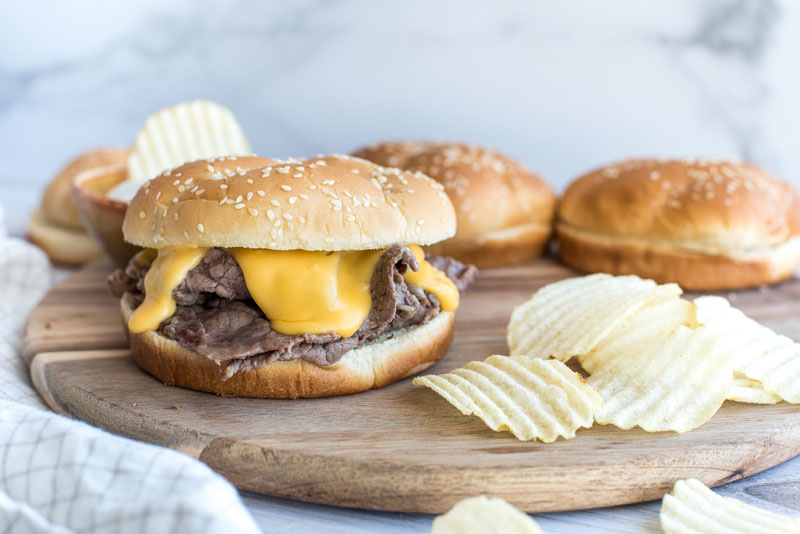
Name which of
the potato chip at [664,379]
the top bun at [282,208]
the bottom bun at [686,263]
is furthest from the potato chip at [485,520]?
the bottom bun at [686,263]

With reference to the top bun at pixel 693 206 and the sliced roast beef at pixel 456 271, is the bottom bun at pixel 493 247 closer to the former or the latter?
the top bun at pixel 693 206

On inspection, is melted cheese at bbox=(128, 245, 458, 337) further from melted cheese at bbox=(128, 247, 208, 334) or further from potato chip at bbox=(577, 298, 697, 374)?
potato chip at bbox=(577, 298, 697, 374)

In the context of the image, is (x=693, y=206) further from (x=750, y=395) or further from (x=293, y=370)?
(x=293, y=370)

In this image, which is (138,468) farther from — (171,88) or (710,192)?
(171,88)

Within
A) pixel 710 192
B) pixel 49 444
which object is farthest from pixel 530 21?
pixel 49 444

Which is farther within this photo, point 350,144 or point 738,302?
point 350,144

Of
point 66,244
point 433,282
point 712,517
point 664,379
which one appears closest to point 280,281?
point 433,282
